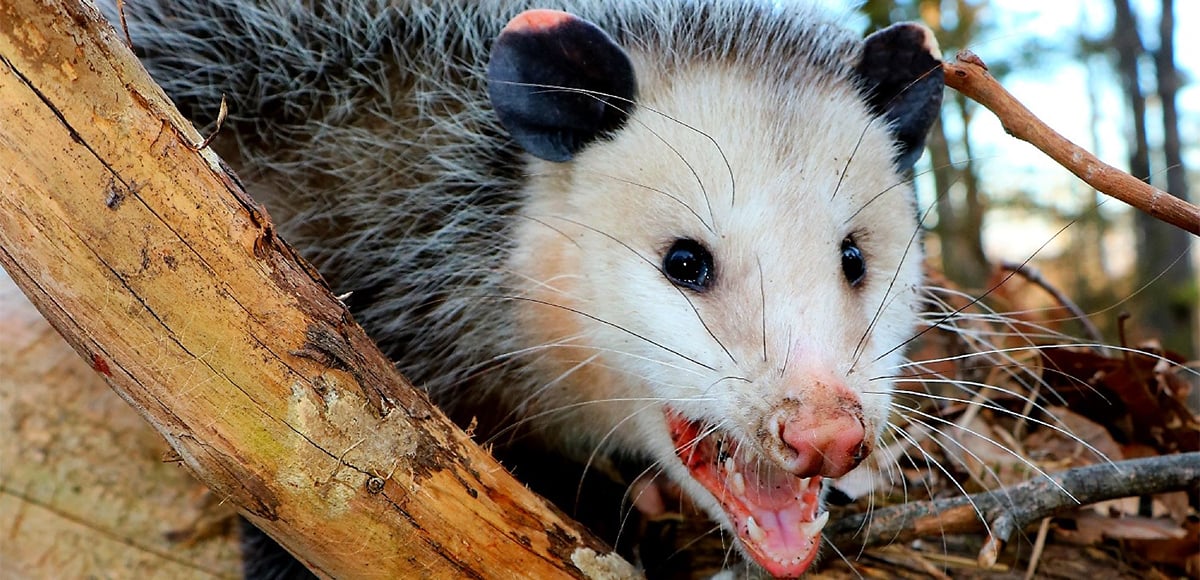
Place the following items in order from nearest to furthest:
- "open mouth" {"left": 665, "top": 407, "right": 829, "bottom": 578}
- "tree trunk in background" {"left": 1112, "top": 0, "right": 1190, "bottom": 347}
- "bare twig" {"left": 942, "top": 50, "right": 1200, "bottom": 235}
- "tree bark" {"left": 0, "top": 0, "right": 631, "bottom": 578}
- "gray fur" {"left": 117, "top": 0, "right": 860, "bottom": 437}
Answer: "tree bark" {"left": 0, "top": 0, "right": 631, "bottom": 578} < "bare twig" {"left": 942, "top": 50, "right": 1200, "bottom": 235} < "open mouth" {"left": 665, "top": 407, "right": 829, "bottom": 578} < "gray fur" {"left": 117, "top": 0, "right": 860, "bottom": 437} < "tree trunk in background" {"left": 1112, "top": 0, "right": 1190, "bottom": 347}

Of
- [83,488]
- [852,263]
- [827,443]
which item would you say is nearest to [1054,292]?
[852,263]

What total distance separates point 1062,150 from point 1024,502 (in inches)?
29.2

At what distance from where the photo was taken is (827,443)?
1533 millimetres

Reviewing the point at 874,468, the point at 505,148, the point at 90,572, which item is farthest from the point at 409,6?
the point at 90,572

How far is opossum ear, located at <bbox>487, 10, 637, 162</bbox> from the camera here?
194 cm

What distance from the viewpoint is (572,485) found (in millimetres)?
2617

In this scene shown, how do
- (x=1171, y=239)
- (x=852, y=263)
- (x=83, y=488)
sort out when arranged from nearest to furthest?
(x=852, y=263) → (x=83, y=488) → (x=1171, y=239)

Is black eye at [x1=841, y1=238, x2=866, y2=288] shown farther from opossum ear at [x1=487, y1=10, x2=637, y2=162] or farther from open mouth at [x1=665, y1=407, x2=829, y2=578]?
opossum ear at [x1=487, y1=10, x2=637, y2=162]

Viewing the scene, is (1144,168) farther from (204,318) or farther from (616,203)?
(204,318)

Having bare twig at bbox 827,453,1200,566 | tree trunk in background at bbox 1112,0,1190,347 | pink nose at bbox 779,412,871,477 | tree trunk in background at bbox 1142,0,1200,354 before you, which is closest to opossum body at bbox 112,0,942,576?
pink nose at bbox 779,412,871,477

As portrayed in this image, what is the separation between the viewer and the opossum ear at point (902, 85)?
7.25 ft

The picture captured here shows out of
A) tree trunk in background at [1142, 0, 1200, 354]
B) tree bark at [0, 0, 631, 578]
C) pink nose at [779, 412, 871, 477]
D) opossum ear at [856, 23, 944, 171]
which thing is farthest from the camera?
tree trunk in background at [1142, 0, 1200, 354]

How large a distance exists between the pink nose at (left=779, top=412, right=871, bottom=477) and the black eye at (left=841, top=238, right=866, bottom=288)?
0.51 m

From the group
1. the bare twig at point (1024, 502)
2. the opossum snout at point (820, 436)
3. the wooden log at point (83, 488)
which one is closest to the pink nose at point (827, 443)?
the opossum snout at point (820, 436)
